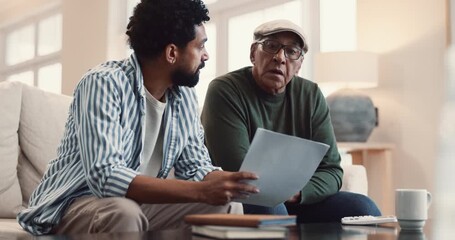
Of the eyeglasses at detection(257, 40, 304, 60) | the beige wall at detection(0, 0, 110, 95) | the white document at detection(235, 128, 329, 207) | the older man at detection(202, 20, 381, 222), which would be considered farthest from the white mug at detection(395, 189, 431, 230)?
the beige wall at detection(0, 0, 110, 95)

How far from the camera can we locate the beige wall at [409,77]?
134 inches

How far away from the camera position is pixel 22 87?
2.37 meters

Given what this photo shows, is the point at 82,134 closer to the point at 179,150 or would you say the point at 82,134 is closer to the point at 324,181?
the point at 179,150

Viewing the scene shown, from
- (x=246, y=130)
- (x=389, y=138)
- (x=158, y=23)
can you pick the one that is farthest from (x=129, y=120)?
(x=389, y=138)

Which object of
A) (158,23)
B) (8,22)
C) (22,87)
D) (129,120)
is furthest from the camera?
(8,22)

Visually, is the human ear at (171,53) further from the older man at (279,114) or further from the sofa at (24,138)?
the sofa at (24,138)

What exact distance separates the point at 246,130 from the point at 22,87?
0.77m

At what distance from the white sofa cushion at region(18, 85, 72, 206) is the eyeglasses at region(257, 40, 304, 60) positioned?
0.73 metres

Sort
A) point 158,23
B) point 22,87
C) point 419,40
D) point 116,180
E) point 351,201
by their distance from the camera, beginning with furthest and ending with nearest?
point 419,40, point 22,87, point 351,201, point 158,23, point 116,180

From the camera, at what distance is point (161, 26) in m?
1.94

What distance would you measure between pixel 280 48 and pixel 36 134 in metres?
0.85

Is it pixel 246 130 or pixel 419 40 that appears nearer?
pixel 246 130

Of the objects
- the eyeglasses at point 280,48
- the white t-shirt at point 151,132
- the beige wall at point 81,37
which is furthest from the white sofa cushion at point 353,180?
the beige wall at point 81,37

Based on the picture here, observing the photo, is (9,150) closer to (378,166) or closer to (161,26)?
(161,26)
